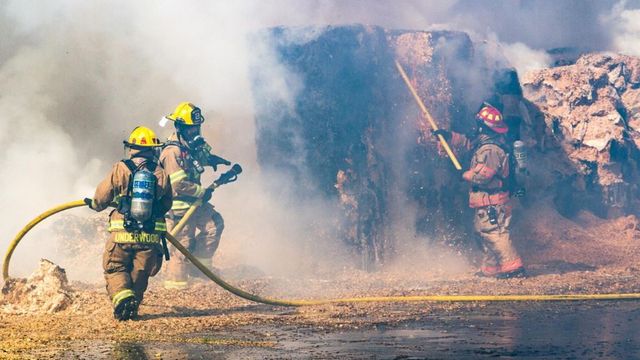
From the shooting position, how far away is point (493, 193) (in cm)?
1367

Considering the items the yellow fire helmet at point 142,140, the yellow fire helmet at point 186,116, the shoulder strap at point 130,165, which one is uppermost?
the yellow fire helmet at point 186,116

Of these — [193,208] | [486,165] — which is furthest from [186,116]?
[486,165]

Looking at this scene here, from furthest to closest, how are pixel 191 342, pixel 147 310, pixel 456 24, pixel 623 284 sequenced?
pixel 456 24 < pixel 623 284 < pixel 147 310 < pixel 191 342

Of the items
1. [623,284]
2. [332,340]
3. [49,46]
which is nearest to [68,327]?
[332,340]

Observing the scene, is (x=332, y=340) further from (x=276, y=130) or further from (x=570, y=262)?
(x=570, y=262)

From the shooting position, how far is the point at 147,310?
9.51m

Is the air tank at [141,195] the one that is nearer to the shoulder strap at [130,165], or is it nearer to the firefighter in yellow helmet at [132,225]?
the firefighter in yellow helmet at [132,225]

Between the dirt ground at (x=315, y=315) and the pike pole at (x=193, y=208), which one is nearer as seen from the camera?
the dirt ground at (x=315, y=315)

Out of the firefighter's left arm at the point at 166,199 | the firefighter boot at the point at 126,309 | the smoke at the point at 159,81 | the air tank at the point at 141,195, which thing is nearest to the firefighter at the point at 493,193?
the smoke at the point at 159,81

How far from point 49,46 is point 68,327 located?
36.4ft

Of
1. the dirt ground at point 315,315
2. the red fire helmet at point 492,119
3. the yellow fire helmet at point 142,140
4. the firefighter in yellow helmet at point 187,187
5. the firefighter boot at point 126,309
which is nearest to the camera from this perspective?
the dirt ground at point 315,315

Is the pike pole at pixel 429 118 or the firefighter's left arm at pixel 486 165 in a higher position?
the pike pole at pixel 429 118

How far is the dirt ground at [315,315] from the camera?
7.37m

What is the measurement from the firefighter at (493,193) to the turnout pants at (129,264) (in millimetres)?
6075
